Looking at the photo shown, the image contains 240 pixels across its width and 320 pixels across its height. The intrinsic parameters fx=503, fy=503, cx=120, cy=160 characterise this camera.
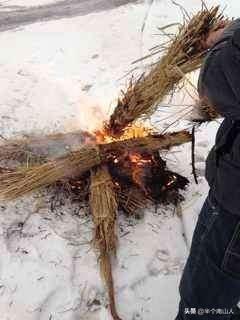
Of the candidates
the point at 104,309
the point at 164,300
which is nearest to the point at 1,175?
the point at 104,309

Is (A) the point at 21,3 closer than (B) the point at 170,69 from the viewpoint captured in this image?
No

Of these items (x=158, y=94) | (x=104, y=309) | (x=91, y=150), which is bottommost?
(x=104, y=309)

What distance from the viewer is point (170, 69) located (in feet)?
7.43

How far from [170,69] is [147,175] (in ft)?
1.95

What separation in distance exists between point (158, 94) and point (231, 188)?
2.95 feet

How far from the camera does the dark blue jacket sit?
1433mm

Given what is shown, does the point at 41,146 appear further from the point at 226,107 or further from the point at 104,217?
the point at 226,107

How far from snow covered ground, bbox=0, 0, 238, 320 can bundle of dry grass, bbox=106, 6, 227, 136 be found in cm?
46

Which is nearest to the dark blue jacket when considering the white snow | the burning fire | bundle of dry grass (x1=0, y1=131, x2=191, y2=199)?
bundle of dry grass (x1=0, y1=131, x2=191, y2=199)

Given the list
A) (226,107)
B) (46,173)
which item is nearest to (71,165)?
(46,173)

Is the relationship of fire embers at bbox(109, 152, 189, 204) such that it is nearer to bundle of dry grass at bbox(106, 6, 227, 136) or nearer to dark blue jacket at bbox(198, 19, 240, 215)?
bundle of dry grass at bbox(106, 6, 227, 136)

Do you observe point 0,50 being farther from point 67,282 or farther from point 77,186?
point 67,282

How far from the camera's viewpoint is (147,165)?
2605 mm

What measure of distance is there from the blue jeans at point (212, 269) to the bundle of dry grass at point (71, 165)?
822mm
